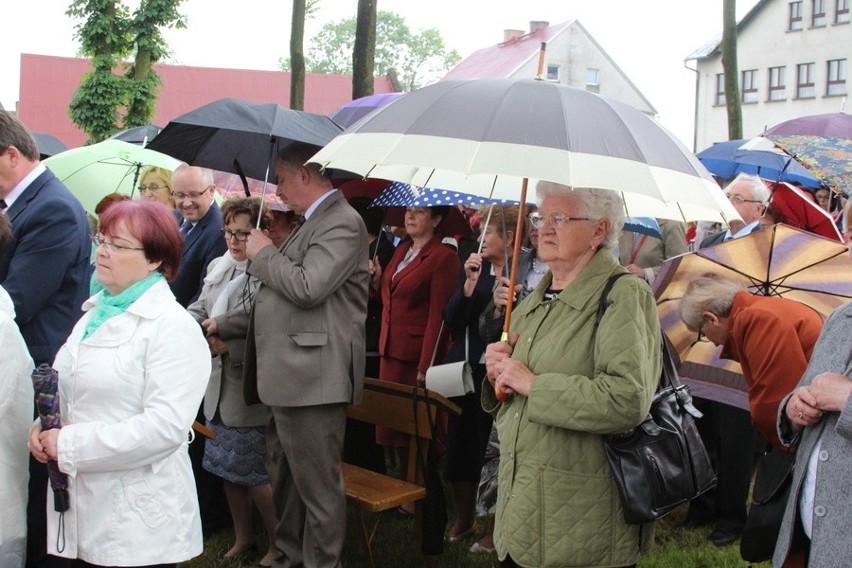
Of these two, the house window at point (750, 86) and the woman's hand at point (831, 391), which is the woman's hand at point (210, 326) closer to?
the woman's hand at point (831, 391)

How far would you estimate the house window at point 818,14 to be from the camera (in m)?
43.3

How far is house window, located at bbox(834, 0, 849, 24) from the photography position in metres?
42.2

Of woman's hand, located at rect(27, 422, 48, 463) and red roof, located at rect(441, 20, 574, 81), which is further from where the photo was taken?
red roof, located at rect(441, 20, 574, 81)

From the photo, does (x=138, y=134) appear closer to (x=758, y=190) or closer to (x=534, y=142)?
(x=758, y=190)

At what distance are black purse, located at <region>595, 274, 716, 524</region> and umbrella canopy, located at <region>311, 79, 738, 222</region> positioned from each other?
0.46m

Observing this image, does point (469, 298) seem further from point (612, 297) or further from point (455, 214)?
point (612, 297)

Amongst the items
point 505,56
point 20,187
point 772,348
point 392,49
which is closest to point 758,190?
point 772,348

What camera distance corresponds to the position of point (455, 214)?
571 centimetres

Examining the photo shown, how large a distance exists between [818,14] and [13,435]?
154ft

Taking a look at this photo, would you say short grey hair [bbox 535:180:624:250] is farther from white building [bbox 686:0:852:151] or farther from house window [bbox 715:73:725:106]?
house window [bbox 715:73:725:106]

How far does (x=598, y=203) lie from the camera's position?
311 centimetres

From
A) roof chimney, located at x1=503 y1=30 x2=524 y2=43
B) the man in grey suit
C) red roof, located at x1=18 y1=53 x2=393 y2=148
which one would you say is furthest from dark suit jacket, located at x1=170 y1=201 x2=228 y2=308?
roof chimney, located at x1=503 y1=30 x2=524 y2=43


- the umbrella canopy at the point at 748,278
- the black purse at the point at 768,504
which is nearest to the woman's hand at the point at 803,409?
the black purse at the point at 768,504

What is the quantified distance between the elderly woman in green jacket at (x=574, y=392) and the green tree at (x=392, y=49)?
243ft
